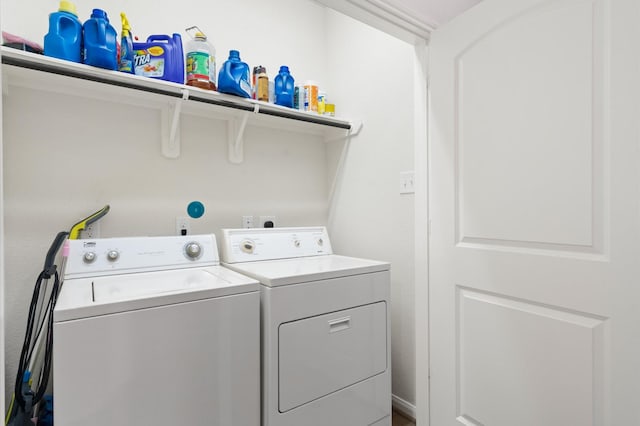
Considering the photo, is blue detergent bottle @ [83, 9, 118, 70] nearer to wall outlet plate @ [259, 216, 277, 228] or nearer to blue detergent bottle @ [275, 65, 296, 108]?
blue detergent bottle @ [275, 65, 296, 108]

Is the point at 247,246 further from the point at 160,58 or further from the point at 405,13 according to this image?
the point at 405,13

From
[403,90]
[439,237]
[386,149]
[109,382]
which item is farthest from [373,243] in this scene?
[109,382]

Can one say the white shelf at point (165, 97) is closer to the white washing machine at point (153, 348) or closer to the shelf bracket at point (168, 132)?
the shelf bracket at point (168, 132)

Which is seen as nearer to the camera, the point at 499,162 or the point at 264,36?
the point at 499,162

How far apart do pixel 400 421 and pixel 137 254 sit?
1723mm

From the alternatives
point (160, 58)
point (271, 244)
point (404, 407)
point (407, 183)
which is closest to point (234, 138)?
point (160, 58)

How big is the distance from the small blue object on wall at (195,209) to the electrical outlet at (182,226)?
0.04m

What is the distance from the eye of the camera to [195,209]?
2.04m

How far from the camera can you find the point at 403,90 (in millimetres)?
2047

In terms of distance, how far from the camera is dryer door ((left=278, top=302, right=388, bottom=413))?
4.68ft

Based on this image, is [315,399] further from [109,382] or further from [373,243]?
[373,243]

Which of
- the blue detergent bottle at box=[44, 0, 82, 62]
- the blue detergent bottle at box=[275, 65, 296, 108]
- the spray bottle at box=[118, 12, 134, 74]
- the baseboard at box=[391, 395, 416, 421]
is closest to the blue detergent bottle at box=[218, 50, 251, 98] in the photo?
the blue detergent bottle at box=[275, 65, 296, 108]

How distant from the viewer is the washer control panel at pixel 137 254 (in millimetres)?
1533

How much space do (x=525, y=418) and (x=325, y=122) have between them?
1.84m
